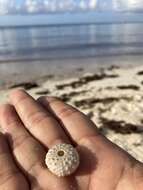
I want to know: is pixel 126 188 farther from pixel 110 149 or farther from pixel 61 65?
pixel 61 65

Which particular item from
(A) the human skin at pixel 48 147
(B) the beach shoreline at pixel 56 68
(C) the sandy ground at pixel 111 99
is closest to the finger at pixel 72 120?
(A) the human skin at pixel 48 147

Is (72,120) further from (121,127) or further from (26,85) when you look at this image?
(26,85)

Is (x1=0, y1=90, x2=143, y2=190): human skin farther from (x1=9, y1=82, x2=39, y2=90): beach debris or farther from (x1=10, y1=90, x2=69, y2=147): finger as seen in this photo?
(x1=9, y1=82, x2=39, y2=90): beach debris

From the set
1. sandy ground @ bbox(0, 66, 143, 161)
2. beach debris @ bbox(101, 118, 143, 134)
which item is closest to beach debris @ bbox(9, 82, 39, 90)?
sandy ground @ bbox(0, 66, 143, 161)

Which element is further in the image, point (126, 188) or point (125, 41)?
point (125, 41)

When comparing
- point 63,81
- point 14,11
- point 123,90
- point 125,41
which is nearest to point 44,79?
point 63,81

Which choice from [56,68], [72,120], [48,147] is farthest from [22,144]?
[56,68]

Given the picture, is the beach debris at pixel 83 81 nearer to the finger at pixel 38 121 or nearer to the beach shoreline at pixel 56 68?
the beach shoreline at pixel 56 68
